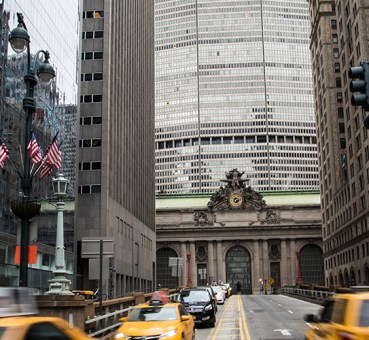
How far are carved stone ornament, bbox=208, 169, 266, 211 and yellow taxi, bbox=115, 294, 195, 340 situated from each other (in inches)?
3966

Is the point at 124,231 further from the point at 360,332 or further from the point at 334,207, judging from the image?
the point at 360,332

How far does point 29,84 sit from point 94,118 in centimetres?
4130

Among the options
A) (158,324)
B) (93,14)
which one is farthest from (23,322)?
(93,14)

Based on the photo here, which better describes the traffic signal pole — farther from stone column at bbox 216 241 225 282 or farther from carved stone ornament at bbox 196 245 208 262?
carved stone ornament at bbox 196 245 208 262

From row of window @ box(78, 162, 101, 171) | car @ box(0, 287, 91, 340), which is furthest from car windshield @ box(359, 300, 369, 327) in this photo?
row of window @ box(78, 162, 101, 171)

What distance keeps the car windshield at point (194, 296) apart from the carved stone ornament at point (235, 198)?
90677mm

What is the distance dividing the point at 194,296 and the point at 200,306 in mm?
1021

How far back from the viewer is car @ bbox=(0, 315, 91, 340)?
7.07 metres

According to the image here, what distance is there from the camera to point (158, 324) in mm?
16250

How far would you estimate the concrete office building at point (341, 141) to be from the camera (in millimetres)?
73625

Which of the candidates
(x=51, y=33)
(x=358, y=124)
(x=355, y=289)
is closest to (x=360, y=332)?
(x=355, y=289)

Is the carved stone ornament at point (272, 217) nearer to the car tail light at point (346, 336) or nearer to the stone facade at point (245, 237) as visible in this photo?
the stone facade at point (245, 237)

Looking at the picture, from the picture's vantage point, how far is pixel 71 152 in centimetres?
5575

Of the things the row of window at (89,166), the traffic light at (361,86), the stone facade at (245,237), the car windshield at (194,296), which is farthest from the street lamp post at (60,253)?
the stone facade at (245,237)
